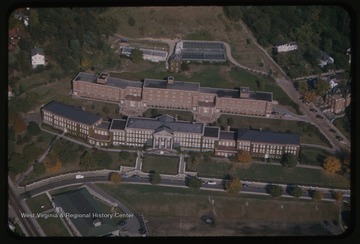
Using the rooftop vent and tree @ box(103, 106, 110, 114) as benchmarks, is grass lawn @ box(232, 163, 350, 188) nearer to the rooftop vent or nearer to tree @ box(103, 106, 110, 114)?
the rooftop vent

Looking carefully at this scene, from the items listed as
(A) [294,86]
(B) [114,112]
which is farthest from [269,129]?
(B) [114,112]

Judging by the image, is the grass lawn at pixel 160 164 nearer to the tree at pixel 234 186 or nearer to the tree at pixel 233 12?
the tree at pixel 234 186

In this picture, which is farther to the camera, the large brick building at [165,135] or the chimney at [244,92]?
the chimney at [244,92]

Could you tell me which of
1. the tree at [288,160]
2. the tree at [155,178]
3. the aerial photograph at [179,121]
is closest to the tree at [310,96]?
the aerial photograph at [179,121]

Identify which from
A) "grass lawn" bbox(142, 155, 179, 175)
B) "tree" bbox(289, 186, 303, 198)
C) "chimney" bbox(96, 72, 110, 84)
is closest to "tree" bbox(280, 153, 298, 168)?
"tree" bbox(289, 186, 303, 198)

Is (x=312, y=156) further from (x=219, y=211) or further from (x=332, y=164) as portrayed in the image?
A: (x=219, y=211)
